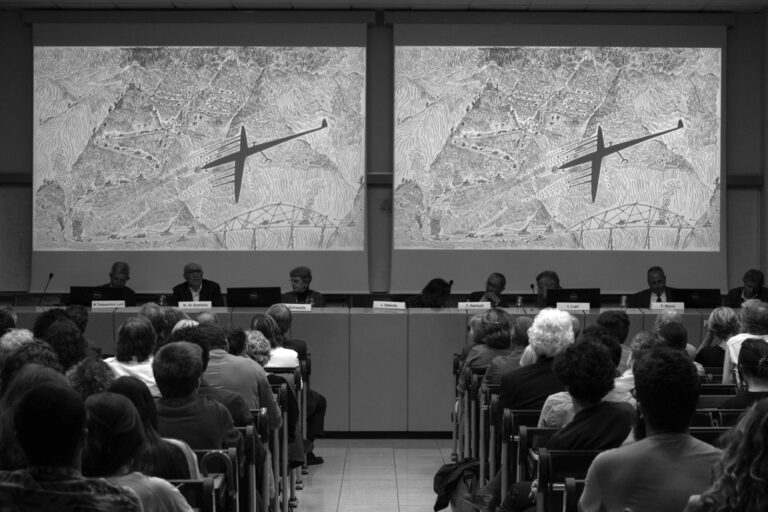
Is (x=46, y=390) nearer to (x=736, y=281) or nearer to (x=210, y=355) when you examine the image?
(x=210, y=355)

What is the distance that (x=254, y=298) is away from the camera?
8.42 m

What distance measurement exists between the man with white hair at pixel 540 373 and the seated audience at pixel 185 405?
5.01ft

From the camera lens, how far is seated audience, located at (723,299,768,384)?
5535mm

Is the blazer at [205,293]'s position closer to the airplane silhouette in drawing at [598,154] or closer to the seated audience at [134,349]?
the airplane silhouette in drawing at [598,154]

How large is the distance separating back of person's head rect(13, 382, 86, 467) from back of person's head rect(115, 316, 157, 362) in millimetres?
2797

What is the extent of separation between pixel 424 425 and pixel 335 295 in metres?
2.47

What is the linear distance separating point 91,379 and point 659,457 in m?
1.71

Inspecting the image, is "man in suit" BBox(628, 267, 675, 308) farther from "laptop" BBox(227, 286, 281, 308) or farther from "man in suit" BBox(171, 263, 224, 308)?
"man in suit" BBox(171, 263, 224, 308)

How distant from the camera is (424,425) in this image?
27.1 ft

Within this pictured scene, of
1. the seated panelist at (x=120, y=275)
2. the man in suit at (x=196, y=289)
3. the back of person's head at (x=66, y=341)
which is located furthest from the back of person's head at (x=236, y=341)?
the seated panelist at (x=120, y=275)

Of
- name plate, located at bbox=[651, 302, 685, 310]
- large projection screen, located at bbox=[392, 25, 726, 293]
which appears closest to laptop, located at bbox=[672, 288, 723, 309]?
name plate, located at bbox=[651, 302, 685, 310]

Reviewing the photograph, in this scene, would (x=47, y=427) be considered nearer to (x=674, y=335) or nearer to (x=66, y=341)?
(x=66, y=341)

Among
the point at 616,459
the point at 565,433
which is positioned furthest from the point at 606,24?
the point at 616,459

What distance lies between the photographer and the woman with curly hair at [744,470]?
6.07ft
